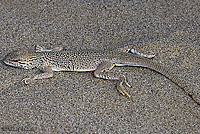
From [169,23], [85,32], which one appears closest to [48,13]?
[85,32]

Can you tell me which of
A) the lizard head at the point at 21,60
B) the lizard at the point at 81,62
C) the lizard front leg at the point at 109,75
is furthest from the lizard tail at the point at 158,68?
the lizard head at the point at 21,60

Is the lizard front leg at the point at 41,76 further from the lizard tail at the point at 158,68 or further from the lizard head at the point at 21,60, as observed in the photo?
the lizard tail at the point at 158,68

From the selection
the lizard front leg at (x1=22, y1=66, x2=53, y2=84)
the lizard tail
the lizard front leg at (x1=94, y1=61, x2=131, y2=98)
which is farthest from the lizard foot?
the lizard front leg at (x1=22, y1=66, x2=53, y2=84)

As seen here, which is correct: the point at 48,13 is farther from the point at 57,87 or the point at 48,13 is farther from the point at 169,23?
the point at 169,23

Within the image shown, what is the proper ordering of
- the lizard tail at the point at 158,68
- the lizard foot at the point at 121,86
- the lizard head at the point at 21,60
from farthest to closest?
the lizard head at the point at 21,60, the lizard tail at the point at 158,68, the lizard foot at the point at 121,86

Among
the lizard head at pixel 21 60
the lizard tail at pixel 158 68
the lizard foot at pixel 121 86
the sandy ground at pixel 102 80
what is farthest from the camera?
the lizard head at pixel 21 60

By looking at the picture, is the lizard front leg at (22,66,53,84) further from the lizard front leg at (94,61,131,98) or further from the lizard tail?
the lizard tail

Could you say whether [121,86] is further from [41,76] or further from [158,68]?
[41,76]

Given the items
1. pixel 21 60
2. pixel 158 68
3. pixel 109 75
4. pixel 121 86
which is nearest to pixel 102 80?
pixel 109 75
